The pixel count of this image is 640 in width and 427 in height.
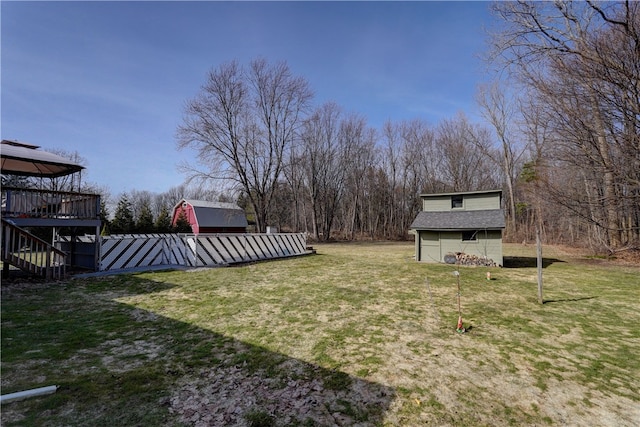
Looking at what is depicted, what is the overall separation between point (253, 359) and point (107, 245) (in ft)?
32.5

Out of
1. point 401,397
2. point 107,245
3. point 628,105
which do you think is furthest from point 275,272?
point 628,105

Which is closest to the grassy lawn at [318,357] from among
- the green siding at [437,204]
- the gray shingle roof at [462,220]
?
the gray shingle roof at [462,220]

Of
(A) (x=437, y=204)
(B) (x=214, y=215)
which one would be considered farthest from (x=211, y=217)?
(A) (x=437, y=204)

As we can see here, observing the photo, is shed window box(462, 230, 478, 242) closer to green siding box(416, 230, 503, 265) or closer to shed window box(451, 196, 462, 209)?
green siding box(416, 230, 503, 265)

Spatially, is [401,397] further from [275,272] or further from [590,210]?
[590,210]

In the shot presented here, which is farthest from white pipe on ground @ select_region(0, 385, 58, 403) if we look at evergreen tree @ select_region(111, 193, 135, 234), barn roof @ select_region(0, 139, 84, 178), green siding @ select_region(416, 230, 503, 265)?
evergreen tree @ select_region(111, 193, 135, 234)

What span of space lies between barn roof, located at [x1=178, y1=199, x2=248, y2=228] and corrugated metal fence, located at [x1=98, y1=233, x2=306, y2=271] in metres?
16.2

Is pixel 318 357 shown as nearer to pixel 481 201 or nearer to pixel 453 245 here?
pixel 453 245

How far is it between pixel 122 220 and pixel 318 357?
66.2 feet

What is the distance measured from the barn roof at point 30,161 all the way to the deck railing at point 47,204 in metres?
1.04

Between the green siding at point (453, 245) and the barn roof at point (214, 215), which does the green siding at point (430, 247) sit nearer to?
the green siding at point (453, 245)

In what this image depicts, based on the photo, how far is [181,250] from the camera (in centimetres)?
1223

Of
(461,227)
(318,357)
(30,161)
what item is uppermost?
(30,161)

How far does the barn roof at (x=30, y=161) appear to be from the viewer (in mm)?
9070
